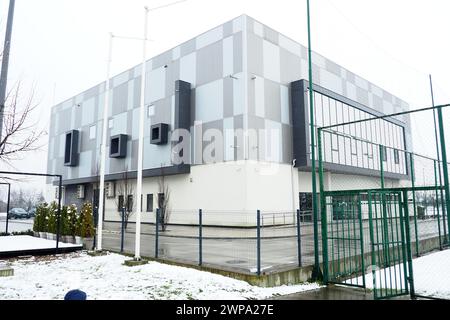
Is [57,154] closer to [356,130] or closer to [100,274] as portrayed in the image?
[356,130]

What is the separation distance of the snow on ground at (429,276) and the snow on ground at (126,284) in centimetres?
196

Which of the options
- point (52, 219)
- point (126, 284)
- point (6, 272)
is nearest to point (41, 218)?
point (52, 219)

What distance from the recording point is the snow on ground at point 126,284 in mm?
6656

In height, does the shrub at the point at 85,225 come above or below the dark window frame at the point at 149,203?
below

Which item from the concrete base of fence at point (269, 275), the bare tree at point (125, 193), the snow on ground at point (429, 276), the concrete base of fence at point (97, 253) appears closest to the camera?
the snow on ground at point (429, 276)

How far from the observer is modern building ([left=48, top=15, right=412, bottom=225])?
22.5 meters

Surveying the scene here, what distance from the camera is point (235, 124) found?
22.5m

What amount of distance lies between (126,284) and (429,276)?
7.41 metres

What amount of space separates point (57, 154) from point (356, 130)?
33.5 meters

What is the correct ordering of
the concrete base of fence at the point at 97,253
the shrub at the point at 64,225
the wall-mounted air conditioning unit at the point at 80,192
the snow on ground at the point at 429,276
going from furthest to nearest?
the wall-mounted air conditioning unit at the point at 80,192
the shrub at the point at 64,225
the concrete base of fence at the point at 97,253
the snow on ground at the point at 429,276

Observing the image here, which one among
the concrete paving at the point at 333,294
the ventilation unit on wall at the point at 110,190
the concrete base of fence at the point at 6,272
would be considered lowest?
the concrete paving at the point at 333,294

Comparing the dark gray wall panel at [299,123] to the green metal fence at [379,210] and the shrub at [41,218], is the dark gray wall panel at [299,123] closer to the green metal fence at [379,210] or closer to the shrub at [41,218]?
the green metal fence at [379,210]

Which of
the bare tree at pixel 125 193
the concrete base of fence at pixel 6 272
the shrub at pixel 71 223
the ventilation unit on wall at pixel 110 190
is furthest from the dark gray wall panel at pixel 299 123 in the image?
the concrete base of fence at pixel 6 272
